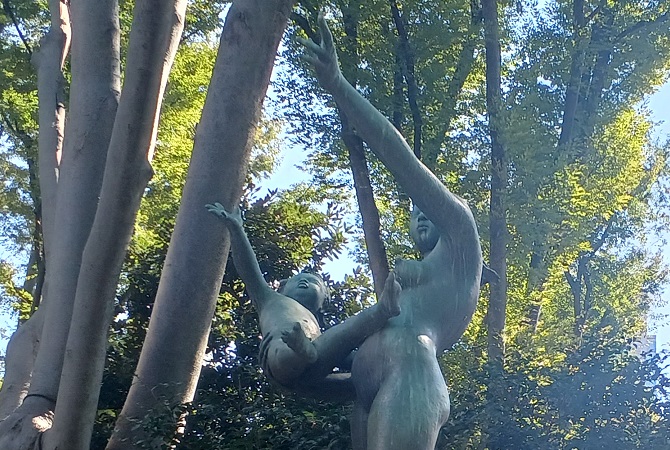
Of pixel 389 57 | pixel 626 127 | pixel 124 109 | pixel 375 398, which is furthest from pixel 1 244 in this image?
pixel 375 398

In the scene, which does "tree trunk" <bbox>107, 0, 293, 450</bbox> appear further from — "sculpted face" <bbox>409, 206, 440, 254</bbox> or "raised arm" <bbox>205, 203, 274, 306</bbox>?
"sculpted face" <bbox>409, 206, 440, 254</bbox>

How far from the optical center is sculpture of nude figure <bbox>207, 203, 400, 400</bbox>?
2.93 meters

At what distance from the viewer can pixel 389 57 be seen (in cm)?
839

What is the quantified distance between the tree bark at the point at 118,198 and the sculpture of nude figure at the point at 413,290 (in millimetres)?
1409

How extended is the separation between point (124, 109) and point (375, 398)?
2.11m

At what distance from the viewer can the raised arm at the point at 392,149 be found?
3.04 meters

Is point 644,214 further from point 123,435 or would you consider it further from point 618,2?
point 123,435

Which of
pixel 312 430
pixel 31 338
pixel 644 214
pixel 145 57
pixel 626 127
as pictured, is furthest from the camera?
pixel 644 214

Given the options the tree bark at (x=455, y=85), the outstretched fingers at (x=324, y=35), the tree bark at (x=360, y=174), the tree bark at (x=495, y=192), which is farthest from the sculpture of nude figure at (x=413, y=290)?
the tree bark at (x=455, y=85)

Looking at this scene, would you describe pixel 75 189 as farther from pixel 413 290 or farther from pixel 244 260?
pixel 413 290

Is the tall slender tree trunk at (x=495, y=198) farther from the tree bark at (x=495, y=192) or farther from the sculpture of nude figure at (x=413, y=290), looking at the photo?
the sculpture of nude figure at (x=413, y=290)

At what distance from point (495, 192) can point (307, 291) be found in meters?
4.54

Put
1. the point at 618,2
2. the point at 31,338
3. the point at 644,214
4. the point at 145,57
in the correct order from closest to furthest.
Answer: the point at 145,57 < the point at 31,338 < the point at 618,2 < the point at 644,214

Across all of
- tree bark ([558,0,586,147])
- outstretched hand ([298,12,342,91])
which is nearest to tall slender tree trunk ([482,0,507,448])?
tree bark ([558,0,586,147])
